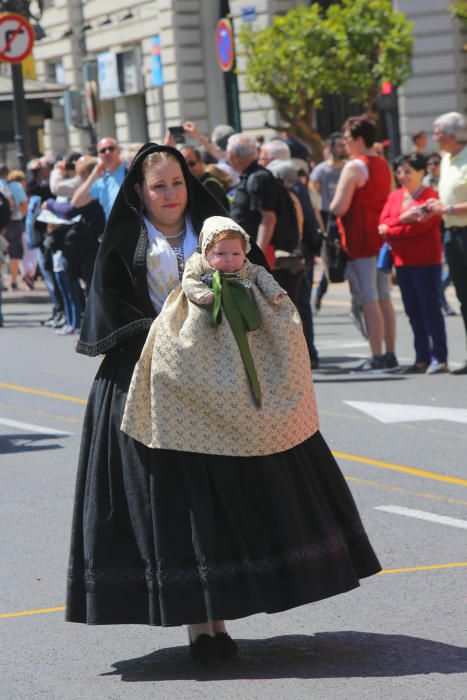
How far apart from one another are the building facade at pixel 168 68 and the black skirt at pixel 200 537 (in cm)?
2181

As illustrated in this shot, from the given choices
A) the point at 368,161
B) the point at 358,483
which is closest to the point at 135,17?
the point at 368,161

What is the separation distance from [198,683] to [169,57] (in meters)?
35.9

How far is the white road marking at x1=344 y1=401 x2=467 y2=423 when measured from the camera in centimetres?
1108

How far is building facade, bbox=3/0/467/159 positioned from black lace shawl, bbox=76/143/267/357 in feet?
70.0

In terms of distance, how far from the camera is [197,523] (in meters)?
5.38

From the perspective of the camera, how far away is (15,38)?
24.3 meters

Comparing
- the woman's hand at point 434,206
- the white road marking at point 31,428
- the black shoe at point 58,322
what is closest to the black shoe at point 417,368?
the woman's hand at point 434,206

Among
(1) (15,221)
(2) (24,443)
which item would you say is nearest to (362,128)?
(2) (24,443)

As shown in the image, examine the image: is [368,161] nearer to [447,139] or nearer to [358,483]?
[447,139]

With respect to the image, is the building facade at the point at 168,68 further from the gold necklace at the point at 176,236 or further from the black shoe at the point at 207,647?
the black shoe at the point at 207,647

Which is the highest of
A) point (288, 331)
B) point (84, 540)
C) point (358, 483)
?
point (288, 331)

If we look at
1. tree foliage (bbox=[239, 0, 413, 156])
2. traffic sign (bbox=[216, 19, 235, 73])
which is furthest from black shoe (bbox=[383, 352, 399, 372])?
tree foliage (bbox=[239, 0, 413, 156])

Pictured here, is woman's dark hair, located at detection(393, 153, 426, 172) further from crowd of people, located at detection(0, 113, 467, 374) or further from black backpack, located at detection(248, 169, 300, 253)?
black backpack, located at detection(248, 169, 300, 253)

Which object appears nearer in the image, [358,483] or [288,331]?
[288,331]
